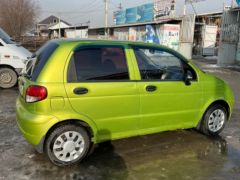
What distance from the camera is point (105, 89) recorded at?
4.32 metres

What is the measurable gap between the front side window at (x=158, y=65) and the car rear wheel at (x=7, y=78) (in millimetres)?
6022

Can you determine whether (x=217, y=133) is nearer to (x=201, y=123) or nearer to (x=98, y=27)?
(x=201, y=123)

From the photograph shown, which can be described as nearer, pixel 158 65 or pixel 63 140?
pixel 63 140

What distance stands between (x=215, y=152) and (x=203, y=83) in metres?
1.15

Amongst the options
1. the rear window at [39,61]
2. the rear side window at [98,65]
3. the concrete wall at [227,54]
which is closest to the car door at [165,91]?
the rear side window at [98,65]

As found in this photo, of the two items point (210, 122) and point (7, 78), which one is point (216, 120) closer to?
point (210, 122)

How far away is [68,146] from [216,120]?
110 inches

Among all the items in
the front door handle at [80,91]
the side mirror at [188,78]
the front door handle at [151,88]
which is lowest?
the front door handle at [151,88]

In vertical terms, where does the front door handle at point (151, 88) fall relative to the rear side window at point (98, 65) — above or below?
below

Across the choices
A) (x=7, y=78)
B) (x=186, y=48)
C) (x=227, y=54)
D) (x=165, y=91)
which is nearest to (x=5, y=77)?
(x=7, y=78)

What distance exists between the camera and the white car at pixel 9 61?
9500mm

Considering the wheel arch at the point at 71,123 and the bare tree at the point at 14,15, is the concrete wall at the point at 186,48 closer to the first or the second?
the wheel arch at the point at 71,123

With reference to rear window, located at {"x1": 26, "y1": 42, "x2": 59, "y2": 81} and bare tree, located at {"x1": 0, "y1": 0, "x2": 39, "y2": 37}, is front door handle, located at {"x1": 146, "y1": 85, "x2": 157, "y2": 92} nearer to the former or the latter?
rear window, located at {"x1": 26, "y1": 42, "x2": 59, "y2": 81}

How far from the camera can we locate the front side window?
4.70 m
